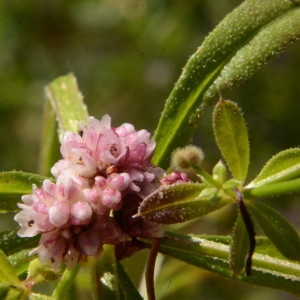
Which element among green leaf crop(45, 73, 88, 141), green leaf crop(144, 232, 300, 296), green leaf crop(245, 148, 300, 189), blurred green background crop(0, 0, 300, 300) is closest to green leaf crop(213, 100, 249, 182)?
green leaf crop(245, 148, 300, 189)

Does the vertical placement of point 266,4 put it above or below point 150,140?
above

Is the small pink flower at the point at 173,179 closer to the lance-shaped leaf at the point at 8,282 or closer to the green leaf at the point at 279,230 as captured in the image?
the green leaf at the point at 279,230

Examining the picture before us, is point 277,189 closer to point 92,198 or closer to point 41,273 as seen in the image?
point 92,198

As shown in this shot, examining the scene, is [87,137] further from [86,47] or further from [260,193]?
[86,47]

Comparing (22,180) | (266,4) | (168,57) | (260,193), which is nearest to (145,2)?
(168,57)

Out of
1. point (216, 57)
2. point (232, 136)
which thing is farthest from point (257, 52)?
point (232, 136)

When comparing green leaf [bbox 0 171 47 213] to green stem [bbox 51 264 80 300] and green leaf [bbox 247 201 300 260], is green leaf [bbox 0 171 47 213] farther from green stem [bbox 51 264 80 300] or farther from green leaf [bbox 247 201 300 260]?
green leaf [bbox 247 201 300 260]
